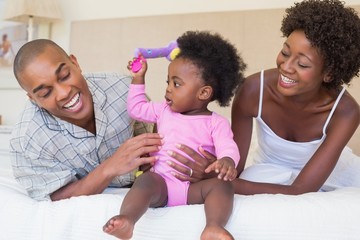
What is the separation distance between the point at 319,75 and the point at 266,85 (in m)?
0.23

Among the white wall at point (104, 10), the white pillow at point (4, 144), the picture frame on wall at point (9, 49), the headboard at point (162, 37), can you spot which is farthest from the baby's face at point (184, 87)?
the picture frame on wall at point (9, 49)

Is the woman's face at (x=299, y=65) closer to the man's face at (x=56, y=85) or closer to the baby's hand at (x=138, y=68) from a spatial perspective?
the baby's hand at (x=138, y=68)

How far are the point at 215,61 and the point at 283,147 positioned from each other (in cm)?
42

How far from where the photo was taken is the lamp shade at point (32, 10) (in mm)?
3059

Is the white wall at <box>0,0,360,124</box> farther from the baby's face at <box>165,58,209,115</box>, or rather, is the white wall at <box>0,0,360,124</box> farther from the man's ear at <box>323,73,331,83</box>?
the baby's face at <box>165,58,209,115</box>

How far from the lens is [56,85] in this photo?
1.38 meters

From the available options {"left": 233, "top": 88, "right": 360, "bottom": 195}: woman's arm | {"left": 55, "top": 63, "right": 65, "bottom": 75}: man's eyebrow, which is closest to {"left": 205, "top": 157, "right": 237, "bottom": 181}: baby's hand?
{"left": 233, "top": 88, "right": 360, "bottom": 195}: woman's arm

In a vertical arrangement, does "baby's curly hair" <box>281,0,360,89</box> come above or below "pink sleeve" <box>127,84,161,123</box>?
above

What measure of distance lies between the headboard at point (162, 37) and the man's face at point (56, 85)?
1.49m

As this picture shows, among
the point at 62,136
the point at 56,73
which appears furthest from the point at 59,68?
the point at 62,136

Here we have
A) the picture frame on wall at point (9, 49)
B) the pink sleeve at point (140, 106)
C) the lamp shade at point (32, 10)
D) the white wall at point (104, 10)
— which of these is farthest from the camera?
the picture frame on wall at point (9, 49)

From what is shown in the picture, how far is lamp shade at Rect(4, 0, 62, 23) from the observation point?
306 centimetres

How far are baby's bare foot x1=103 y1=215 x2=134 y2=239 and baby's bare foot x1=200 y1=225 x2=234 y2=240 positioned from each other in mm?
173

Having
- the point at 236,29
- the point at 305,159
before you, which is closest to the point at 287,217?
the point at 305,159
